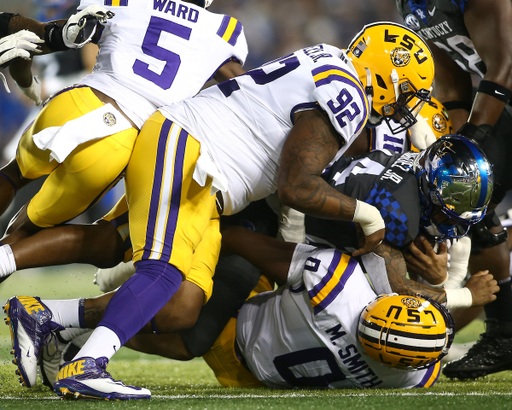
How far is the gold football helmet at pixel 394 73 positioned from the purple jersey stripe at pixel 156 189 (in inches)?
33.2

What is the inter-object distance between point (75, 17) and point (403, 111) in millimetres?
1337

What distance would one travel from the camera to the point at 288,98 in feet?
6.84

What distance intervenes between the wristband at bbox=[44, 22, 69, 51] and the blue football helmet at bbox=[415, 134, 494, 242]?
4.71ft

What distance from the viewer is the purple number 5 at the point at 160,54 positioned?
7.44ft

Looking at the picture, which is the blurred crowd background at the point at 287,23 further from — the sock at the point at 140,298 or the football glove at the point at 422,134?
the sock at the point at 140,298

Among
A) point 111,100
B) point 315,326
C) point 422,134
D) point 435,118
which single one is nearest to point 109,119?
point 111,100

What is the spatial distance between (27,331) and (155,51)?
1.12m

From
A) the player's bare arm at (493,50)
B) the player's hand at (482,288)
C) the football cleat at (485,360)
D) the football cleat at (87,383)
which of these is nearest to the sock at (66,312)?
the football cleat at (87,383)

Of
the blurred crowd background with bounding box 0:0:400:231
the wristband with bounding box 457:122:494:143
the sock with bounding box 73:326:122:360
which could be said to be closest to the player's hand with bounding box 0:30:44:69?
the sock with bounding box 73:326:122:360

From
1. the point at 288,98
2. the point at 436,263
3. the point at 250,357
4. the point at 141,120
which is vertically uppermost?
the point at 288,98

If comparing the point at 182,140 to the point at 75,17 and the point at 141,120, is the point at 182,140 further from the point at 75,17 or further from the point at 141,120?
the point at 75,17

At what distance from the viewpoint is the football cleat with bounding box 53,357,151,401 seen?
1.60m

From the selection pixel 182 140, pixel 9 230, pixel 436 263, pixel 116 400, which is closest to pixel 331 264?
pixel 436 263

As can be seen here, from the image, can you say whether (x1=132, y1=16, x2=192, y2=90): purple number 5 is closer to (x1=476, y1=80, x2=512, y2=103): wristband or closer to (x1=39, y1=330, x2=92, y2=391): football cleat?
(x1=39, y1=330, x2=92, y2=391): football cleat
